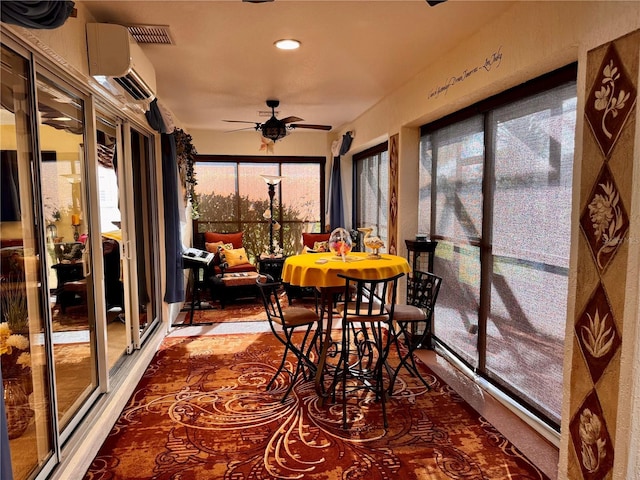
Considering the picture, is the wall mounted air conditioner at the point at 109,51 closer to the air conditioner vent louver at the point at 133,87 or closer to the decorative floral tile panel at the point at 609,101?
the air conditioner vent louver at the point at 133,87

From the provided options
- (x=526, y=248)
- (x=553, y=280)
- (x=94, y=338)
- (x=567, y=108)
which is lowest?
(x=94, y=338)

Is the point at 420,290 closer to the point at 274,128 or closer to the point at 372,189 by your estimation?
the point at 274,128

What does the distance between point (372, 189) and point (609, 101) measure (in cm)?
442

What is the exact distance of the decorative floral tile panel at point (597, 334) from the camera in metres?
1.88

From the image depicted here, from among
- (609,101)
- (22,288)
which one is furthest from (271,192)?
(609,101)

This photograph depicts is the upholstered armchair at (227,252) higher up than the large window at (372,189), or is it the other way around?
the large window at (372,189)

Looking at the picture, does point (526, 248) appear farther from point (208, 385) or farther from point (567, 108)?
point (208, 385)

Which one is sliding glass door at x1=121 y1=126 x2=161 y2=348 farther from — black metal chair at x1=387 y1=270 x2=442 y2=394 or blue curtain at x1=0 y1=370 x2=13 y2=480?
blue curtain at x1=0 y1=370 x2=13 y2=480

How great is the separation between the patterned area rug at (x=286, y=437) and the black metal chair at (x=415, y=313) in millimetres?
188

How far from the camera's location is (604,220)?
1.91 metres

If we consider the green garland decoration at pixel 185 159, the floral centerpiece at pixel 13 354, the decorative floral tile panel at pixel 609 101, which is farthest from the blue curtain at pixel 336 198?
the floral centerpiece at pixel 13 354

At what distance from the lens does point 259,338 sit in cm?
461

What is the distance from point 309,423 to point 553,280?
5.81 ft

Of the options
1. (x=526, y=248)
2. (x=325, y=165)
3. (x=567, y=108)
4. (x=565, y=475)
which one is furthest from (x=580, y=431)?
(x=325, y=165)
